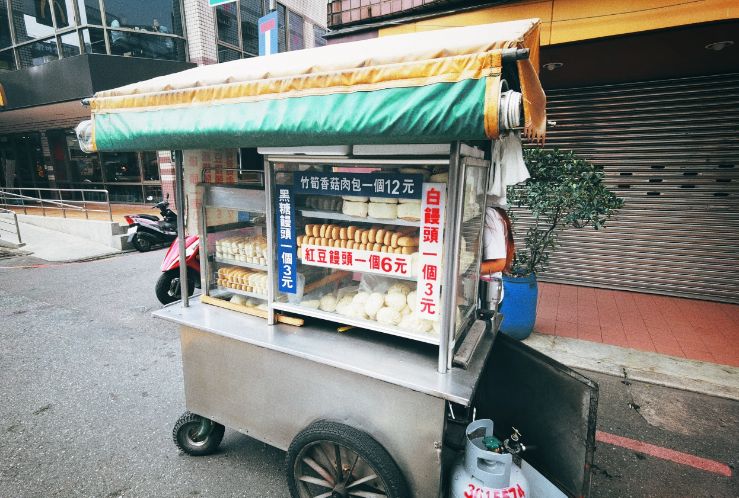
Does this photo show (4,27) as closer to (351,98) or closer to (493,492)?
(351,98)

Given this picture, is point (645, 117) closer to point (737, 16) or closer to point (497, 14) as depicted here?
point (737, 16)

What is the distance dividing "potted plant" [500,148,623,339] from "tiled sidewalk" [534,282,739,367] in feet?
2.24

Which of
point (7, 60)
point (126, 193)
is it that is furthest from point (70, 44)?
point (126, 193)

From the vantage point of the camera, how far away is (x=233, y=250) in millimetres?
3203

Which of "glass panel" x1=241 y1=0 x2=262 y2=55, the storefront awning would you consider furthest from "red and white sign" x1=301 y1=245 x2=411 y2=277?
"glass panel" x1=241 y1=0 x2=262 y2=55

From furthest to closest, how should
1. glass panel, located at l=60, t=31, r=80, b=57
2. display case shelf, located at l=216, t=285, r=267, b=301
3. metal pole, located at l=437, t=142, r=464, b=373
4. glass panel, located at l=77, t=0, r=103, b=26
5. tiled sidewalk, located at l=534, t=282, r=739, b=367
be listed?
glass panel, located at l=60, t=31, r=80, b=57, glass panel, located at l=77, t=0, r=103, b=26, tiled sidewalk, located at l=534, t=282, r=739, b=367, display case shelf, located at l=216, t=285, r=267, b=301, metal pole, located at l=437, t=142, r=464, b=373

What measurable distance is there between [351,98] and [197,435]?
289cm

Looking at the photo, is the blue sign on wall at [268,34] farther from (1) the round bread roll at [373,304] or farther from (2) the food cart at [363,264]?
(1) the round bread roll at [373,304]

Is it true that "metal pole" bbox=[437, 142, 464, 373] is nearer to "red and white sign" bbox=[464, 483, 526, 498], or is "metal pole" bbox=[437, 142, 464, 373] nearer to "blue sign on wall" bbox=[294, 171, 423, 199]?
"blue sign on wall" bbox=[294, 171, 423, 199]

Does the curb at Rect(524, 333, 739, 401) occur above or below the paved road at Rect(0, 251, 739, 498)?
above

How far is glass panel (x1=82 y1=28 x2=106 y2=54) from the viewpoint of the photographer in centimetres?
1120

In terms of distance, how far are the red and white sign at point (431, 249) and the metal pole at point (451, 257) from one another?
0.10 meters

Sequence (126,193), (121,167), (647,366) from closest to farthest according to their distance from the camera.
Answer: (647,366) < (121,167) < (126,193)

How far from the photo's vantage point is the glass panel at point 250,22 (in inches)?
546
